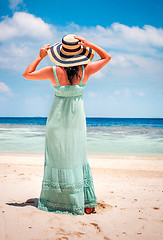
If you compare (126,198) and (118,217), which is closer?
(118,217)

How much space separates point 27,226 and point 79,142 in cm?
120

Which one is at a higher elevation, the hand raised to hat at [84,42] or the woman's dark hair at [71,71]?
the hand raised to hat at [84,42]

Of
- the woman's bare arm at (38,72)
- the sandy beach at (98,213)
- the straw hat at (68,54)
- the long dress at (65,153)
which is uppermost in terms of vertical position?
the straw hat at (68,54)

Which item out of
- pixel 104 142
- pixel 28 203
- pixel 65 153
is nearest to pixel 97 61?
pixel 65 153

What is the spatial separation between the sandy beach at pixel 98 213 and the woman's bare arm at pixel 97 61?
76.8 inches

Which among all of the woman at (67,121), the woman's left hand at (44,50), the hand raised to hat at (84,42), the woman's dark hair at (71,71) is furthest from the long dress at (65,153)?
the hand raised to hat at (84,42)

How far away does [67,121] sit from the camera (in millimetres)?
3059

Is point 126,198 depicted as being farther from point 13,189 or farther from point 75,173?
point 13,189

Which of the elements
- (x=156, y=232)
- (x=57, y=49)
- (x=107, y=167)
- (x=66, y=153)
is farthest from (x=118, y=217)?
(x=107, y=167)

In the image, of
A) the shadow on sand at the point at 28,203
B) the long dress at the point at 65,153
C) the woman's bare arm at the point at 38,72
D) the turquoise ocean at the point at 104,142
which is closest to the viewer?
the woman's bare arm at the point at 38,72

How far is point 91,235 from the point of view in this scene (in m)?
2.56

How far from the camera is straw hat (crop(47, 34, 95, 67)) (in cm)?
294

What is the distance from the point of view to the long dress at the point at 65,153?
303 cm

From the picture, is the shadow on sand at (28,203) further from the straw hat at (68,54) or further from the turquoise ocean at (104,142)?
the turquoise ocean at (104,142)
